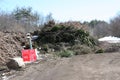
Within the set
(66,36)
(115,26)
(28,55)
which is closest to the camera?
(28,55)

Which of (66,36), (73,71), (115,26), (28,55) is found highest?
(115,26)

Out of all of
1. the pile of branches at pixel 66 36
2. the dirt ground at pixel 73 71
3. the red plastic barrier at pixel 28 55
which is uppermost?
the pile of branches at pixel 66 36

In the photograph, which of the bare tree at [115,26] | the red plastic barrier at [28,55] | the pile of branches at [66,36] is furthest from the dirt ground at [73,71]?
the bare tree at [115,26]

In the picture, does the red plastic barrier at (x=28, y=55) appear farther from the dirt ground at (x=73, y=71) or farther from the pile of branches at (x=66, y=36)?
the pile of branches at (x=66, y=36)

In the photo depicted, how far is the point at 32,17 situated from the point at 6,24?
2494 cm

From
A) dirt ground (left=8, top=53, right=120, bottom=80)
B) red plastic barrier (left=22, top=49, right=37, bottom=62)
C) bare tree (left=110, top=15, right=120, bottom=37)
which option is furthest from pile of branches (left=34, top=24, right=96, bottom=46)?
bare tree (left=110, top=15, right=120, bottom=37)

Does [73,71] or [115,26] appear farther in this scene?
[115,26]

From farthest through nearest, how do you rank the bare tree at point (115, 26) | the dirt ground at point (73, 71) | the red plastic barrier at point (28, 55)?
1. the bare tree at point (115, 26)
2. the red plastic barrier at point (28, 55)
3. the dirt ground at point (73, 71)

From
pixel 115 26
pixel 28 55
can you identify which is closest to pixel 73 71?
pixel 28 55

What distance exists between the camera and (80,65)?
1852cm

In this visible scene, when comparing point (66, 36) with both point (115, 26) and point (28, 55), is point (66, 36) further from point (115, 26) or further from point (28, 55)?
point (115, 26)

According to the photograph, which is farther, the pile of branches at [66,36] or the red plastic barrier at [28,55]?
Answer: the pile of branches at [66,36]

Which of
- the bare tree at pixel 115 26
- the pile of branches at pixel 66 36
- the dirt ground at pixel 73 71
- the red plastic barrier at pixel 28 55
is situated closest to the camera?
the dirt ground at pixel 73 71

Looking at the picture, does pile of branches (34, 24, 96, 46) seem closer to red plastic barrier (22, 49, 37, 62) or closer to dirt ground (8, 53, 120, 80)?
red plastic barrier (22, 49, 37, 62)
